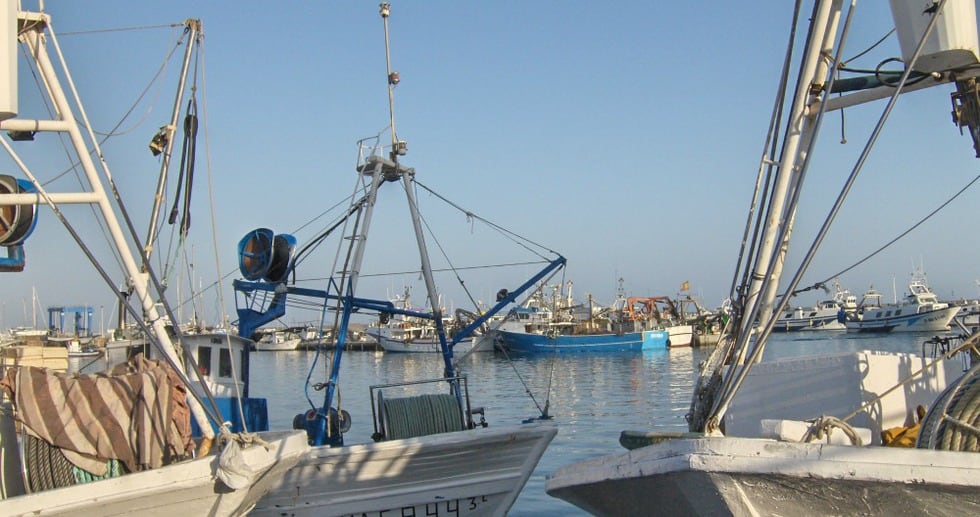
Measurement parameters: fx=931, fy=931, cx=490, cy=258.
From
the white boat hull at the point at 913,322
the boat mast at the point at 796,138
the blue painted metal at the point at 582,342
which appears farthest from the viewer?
the white boat hull at the point at 913,322

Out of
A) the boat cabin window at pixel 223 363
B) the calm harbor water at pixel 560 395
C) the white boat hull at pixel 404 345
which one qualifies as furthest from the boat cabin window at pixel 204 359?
the white boat hull at pixel 404 345

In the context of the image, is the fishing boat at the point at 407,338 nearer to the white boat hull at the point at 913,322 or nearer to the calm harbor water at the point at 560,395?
the calm harbor water at the point at 560,395

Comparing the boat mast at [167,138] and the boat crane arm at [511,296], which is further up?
the boat mast at [167,138]

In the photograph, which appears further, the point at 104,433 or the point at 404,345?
the point at 404,345

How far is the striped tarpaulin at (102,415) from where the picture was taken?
27.4 feet

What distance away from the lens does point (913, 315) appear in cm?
7988

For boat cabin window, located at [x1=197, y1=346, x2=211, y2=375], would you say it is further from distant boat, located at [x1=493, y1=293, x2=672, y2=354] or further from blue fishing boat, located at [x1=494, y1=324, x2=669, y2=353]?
blue fishing boat, located at [x1=494, y1=324, x2=669, y2=353]

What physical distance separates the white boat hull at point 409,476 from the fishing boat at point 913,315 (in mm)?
74161

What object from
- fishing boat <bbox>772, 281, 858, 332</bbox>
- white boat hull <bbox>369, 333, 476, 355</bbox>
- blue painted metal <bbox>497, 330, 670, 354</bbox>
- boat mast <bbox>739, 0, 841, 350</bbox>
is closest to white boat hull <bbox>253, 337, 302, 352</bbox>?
white boat hull <bbox>369, 333, 476, 355</bbox>

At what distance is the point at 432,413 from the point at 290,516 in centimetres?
231

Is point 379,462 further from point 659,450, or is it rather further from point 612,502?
point 659,450

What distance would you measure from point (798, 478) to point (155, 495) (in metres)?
5.12

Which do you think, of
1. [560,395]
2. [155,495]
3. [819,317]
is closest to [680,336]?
[819,317]

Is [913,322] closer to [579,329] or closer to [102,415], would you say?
[579,329]
